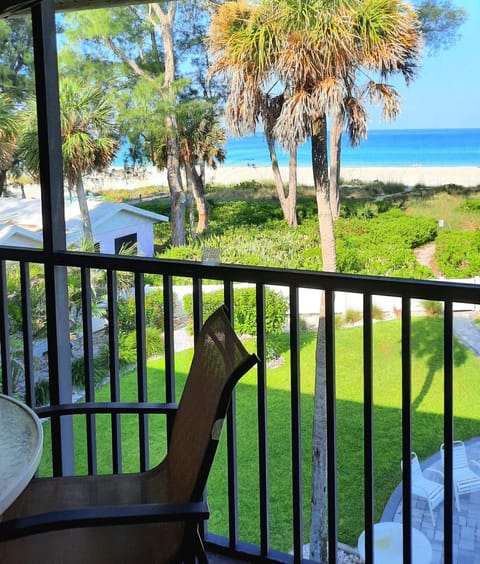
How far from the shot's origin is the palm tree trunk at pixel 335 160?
12114 millimetres

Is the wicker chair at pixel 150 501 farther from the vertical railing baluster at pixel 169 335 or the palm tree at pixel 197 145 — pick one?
the palm tree at pixel 197 145

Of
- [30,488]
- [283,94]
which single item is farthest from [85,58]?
[30,488]

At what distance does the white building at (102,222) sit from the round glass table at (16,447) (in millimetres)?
10916

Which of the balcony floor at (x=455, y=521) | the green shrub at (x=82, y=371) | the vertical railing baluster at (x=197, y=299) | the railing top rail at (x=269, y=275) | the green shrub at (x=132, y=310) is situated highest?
the railing top rail at (x=269, y=275)

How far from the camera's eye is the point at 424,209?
1362 cm

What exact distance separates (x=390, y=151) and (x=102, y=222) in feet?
19.0

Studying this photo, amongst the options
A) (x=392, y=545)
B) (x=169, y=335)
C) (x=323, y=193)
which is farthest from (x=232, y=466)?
(x=323, y=193)

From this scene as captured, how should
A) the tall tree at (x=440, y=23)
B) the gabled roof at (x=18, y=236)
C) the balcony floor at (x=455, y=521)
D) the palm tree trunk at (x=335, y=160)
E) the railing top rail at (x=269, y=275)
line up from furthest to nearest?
the tall tree at (x=440, y=23) < the palm tree trunk at (x=335, y=160) < the gabled roof at (x=18, y=236) < the balcony floor at (x=455, y=521) < the railing top rail at (x=269, y=275)

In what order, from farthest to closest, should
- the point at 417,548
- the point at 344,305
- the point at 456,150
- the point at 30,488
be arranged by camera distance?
the point at 456,150 → the point at 344,305 → the point at 417,548 → the point at 30,488

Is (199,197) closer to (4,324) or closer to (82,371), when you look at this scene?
(82,371)

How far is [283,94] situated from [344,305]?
3812 millimetres

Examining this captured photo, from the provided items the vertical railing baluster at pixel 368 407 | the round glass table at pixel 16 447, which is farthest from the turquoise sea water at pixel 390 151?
the round glass table at pixel 16 447

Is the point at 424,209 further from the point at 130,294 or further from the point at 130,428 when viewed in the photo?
the point at 130,428

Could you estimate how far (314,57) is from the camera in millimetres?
11742
